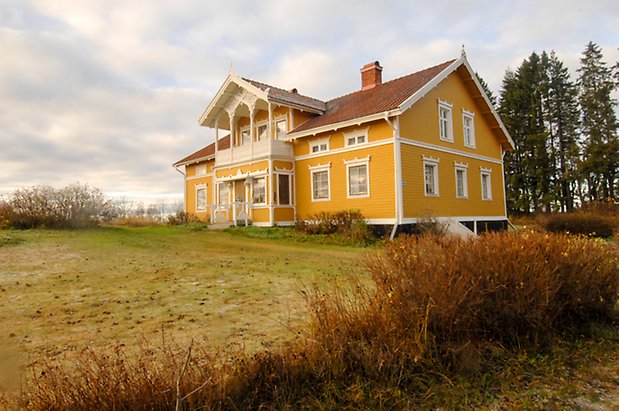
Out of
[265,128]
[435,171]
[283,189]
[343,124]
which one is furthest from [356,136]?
[265,128]

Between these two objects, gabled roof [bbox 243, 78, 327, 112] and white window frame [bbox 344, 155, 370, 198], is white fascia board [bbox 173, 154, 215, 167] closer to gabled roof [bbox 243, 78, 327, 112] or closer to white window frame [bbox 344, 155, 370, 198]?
gabled roof [bbox 243, 78, 327, 112]

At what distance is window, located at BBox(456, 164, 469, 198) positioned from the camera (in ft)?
60.7

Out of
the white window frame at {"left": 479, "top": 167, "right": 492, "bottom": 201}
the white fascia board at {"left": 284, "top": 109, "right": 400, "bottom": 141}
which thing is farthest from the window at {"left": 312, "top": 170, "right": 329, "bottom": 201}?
the white window frame at {"left": 479, "top": 167, "right": 492, "bottom": 201}

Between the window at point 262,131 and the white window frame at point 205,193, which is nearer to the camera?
the window at point 262,131

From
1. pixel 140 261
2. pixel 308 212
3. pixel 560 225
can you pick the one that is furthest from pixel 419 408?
pixel 560 225

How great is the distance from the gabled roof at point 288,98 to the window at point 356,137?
12.5 ft

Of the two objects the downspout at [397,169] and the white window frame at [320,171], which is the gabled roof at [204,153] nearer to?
the white window frame at [320,171]

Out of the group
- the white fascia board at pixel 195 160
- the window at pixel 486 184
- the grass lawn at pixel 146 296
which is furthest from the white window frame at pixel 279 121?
the grass lawn at pixel 146 296

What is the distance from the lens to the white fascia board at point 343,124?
47.8 feet

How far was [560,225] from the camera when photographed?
1702 centimetres

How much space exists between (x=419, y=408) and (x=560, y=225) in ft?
57.3

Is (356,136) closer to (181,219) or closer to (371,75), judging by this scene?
(371,75)

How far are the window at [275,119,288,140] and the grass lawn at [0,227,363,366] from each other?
10.8 m

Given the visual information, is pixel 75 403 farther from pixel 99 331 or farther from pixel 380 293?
pixel 380 293
